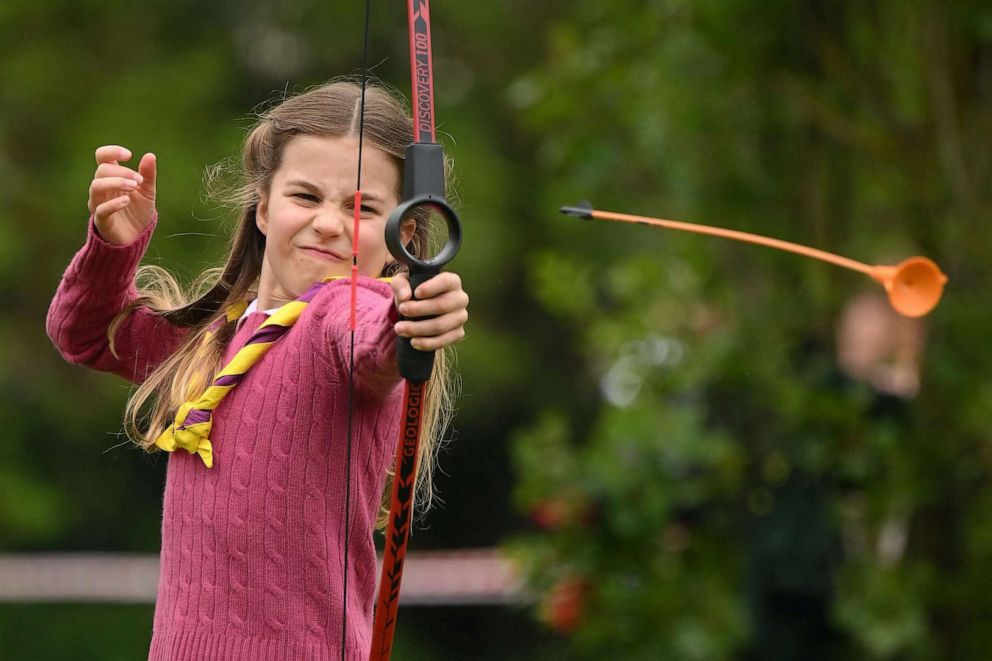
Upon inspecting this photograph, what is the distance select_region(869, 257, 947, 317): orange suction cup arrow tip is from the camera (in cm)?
253

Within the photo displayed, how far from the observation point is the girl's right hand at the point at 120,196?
233cm

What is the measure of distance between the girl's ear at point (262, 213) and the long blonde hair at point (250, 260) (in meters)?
0.01

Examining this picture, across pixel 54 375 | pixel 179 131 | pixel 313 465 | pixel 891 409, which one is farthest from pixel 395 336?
pixel 54 375

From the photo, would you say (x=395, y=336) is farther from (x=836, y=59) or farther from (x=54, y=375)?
(x=54, y=375)

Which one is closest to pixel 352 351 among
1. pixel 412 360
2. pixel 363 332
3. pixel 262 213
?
pixel 363 332

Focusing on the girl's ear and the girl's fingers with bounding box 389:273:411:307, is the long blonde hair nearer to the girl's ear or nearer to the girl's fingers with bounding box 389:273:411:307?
the girl's ear

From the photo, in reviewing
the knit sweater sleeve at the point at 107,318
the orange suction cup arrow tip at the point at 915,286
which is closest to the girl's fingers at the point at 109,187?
the knit sweater sleeve at the point at 107,318

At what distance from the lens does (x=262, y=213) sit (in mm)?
2451

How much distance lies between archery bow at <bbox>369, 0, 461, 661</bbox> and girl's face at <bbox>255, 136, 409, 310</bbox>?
0.21m

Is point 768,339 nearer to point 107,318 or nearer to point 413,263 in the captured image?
point 107,318

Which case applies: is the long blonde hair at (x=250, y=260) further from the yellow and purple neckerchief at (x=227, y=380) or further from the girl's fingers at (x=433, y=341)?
the girl's fingers at (x=433, y=341)

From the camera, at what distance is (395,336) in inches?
77.0

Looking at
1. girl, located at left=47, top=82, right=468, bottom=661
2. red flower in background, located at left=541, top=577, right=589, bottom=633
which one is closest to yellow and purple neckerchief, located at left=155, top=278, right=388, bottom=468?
girl, located at left=47, top=82, right=468, bottom=661

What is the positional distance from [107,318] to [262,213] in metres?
0.33
